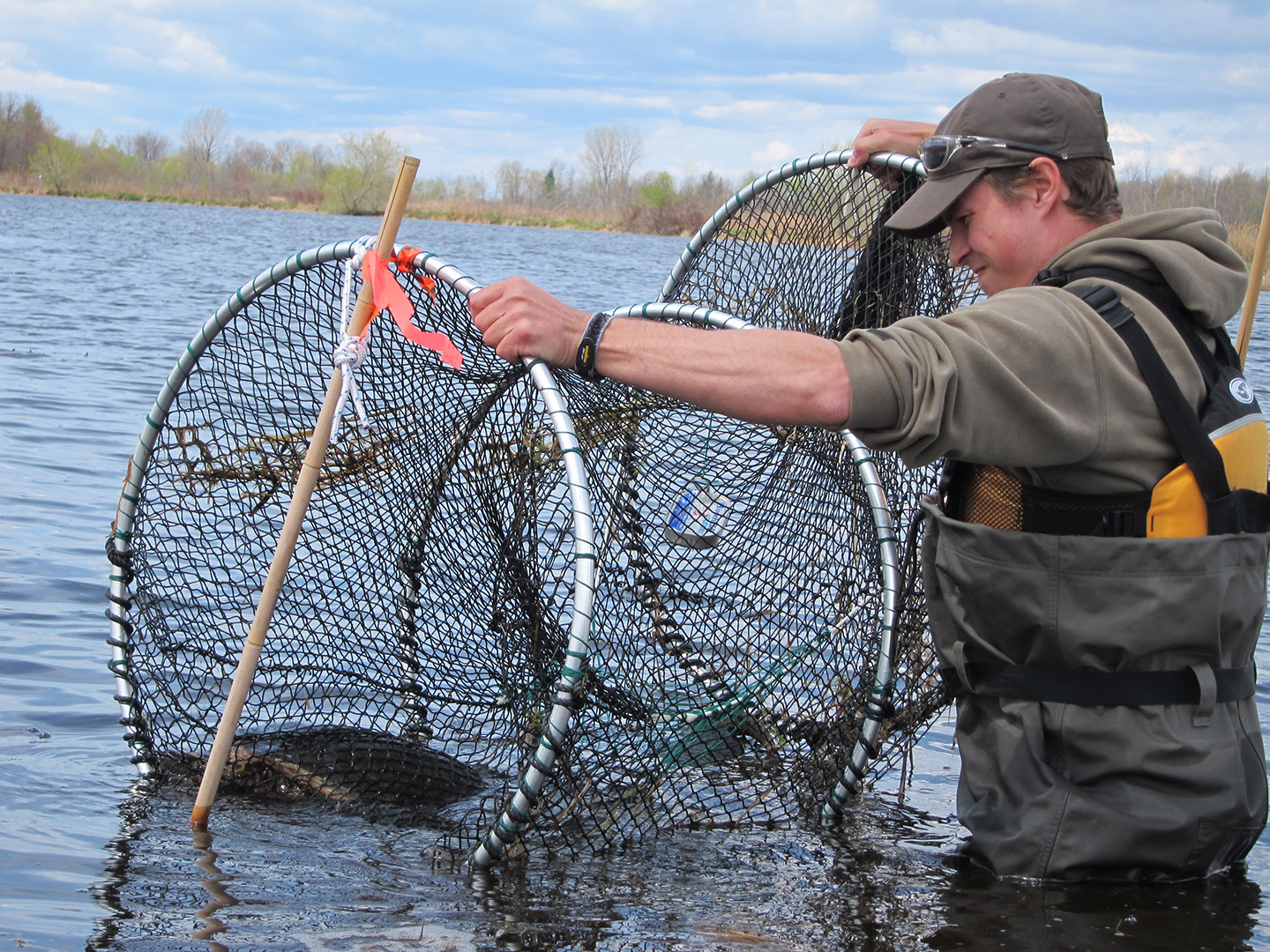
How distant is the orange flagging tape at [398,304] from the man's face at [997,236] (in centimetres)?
114

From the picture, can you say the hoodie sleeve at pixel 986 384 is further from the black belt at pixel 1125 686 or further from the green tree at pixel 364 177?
the green tree at pixel 364 177

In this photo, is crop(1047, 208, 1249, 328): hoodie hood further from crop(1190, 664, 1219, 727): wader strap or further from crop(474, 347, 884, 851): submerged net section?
crop(474, 347, 884, 851): submerged net section

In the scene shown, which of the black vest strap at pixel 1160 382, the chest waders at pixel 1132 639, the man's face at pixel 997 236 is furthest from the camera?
the man's face at pixel 997 236

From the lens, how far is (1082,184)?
2496 millimetres

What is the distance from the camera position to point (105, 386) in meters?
10.4

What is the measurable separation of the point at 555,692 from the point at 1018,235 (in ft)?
4.50

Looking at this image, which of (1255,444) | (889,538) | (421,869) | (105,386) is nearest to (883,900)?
(889,538)

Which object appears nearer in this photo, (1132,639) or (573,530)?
(1132,639)

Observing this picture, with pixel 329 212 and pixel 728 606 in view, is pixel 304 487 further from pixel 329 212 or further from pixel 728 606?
pixel 329 212

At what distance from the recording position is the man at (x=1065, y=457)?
84.0 inches

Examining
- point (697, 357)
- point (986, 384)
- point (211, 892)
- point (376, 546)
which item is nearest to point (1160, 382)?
point (986, 384)

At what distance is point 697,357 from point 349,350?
0.96m

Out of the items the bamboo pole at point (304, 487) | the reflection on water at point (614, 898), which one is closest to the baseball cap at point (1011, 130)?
the bamboo pole at point (304, 487)

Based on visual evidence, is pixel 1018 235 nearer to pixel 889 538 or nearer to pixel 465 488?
pixel 889 538
